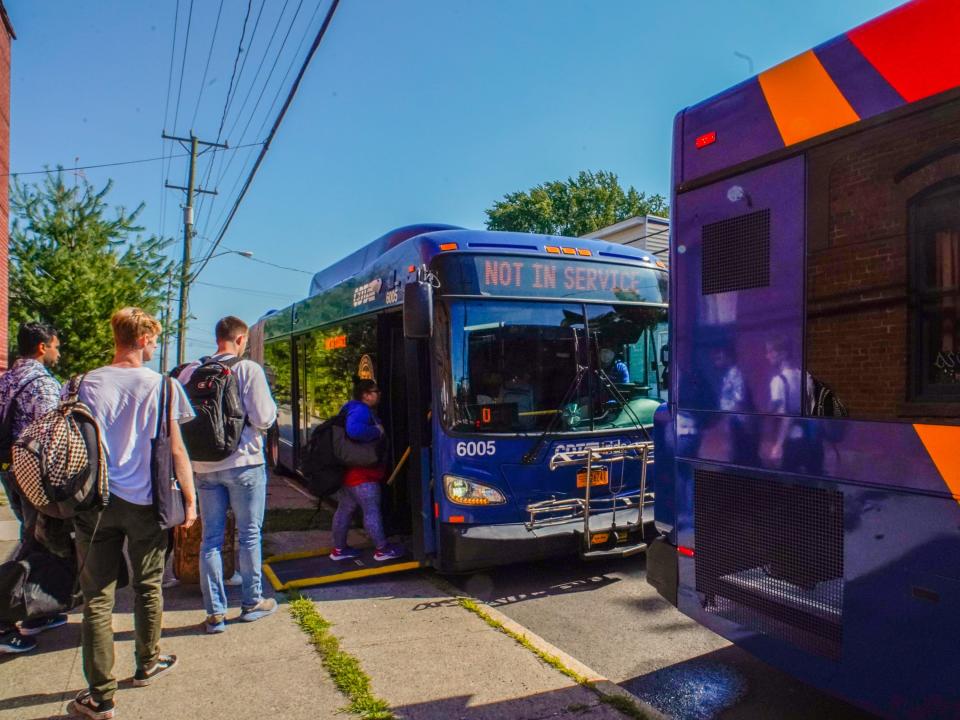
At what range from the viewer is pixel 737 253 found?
320 centimetres

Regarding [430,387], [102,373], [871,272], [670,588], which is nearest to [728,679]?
[670,588]

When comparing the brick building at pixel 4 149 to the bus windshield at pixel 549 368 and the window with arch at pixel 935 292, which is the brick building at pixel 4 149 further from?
the window with arch at pixel 935 292

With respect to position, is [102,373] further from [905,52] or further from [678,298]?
[905,52]

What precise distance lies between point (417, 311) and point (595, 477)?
6.50 ft

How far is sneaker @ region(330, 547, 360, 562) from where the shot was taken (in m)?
5.97

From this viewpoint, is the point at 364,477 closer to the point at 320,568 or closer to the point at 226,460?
the point at 320,568

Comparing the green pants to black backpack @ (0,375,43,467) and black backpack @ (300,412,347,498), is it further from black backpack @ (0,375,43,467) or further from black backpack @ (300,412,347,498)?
black backpack @ (300,412,347,498)

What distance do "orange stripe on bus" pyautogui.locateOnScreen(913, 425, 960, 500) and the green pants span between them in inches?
130

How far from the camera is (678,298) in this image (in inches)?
138

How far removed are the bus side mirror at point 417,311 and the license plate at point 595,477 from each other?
1.70 m

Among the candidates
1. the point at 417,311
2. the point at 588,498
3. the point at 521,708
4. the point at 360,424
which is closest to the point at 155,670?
the point at 521,708

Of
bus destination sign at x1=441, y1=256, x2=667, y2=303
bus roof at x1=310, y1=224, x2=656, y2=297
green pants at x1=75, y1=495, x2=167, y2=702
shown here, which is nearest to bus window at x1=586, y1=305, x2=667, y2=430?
bus destination sign at x1=441, y1=256, x2=667, y2=303

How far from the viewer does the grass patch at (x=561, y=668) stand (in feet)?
10.6

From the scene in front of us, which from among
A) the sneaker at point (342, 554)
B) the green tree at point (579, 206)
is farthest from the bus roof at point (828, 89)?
the green tree at point (579, 206)
